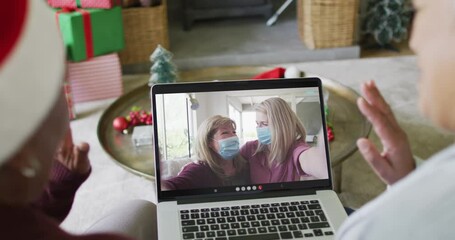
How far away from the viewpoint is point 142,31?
3041 mm

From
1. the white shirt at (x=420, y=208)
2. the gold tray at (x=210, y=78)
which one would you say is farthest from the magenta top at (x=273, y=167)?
the white shirt at (x=420, y=208)

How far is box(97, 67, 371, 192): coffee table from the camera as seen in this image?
169 cm

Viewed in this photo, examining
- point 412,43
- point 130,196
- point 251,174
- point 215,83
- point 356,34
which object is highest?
point 412,43

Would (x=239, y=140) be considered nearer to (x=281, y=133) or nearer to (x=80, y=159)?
(x=281, y=133)

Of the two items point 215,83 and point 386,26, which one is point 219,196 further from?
point 386,26

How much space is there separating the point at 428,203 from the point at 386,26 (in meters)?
2.76

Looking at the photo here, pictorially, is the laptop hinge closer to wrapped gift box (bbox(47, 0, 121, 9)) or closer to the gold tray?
the gold tray

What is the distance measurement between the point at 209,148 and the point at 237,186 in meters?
0.10

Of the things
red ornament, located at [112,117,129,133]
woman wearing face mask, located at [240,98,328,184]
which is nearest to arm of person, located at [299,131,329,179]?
woman wearing face mask, located at [240,98,328,184]

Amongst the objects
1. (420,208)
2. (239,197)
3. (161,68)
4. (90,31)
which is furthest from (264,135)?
(90,31)

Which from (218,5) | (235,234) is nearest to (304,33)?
(218,5)

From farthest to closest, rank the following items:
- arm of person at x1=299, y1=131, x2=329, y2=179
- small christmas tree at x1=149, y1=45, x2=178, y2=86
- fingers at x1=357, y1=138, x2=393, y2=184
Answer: small christmas tree at x1=149, y1=45, x2=178, y2=86 → arm of person at x1=299, y1=131, x2=329, y2=179 → fingers at x1=357, y1=138, x2=393, y2=184

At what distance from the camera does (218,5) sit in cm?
350

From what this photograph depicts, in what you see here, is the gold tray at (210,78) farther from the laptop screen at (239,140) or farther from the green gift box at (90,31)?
the green gift box at (90,31)
